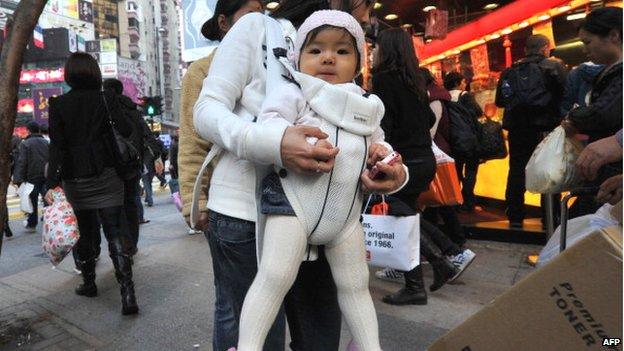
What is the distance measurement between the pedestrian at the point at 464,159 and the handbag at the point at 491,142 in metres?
0.12

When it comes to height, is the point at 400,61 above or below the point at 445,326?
above

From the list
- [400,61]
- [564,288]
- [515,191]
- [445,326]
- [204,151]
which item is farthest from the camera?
[515,191]

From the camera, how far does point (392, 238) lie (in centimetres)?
281

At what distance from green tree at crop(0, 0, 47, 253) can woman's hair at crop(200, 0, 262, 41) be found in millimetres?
1468

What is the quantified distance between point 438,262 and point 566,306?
2.53m

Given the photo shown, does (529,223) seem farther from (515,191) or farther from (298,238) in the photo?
(298,238)

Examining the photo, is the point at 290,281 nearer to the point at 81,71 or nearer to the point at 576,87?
the point at 81,71

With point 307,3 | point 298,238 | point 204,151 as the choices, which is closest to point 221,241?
point 298,238

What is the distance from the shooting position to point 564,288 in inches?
41.0

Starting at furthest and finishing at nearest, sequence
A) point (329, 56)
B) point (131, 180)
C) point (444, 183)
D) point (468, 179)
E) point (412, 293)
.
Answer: point (468, 179), point (131, 180), point (444, 183), point (412, 293), point (329, 56)

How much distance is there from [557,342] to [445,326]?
2.16 meters

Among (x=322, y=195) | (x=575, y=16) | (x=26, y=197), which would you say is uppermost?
(x=575, y=16)

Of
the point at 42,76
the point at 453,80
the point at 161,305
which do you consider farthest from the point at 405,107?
the point at 42,76

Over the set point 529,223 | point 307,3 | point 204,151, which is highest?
point 307,3
